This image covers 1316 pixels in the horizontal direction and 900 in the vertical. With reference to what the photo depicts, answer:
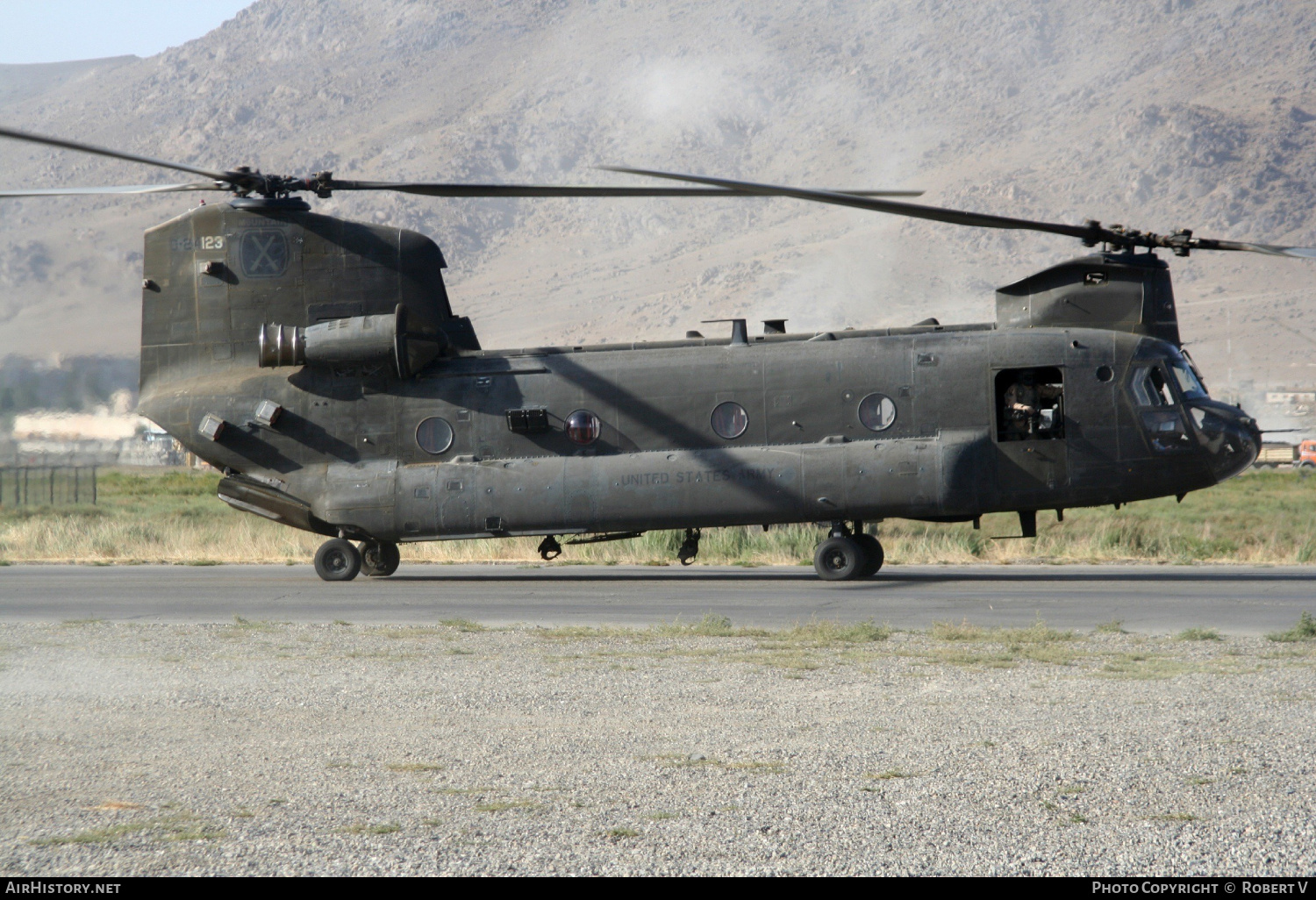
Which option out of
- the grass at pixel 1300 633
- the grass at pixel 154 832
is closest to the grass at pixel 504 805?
the grass at pixel 154 832

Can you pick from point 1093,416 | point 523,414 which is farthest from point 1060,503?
point 523,414

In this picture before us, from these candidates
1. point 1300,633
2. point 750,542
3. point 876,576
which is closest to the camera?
point 1300,633

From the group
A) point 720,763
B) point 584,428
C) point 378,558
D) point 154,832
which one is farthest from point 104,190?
point 720,763

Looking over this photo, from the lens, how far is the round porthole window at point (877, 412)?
17219 millimetres

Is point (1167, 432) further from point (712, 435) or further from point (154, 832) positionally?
point (154, 832)

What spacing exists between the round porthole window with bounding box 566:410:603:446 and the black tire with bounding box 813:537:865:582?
11.7ft

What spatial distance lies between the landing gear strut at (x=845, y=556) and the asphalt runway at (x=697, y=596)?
0.61 ft

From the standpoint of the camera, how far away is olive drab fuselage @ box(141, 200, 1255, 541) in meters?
16.7

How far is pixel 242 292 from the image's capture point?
62.3 ft

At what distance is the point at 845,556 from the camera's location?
17.4 m

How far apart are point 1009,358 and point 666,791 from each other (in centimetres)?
1212

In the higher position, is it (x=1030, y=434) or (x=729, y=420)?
(x=729, y=420)

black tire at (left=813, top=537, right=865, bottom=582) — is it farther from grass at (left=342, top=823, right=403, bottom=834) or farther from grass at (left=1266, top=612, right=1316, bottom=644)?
grass at (left=342, top=823, right=403, bottom=834)

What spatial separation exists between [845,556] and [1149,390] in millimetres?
4570
